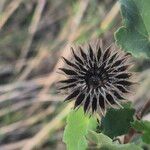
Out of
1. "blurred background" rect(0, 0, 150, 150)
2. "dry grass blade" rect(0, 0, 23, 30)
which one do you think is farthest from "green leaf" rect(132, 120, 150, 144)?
"dry grass blade" rect(0, 0, 23, 30)

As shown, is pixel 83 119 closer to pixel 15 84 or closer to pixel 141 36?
pixel 141 36

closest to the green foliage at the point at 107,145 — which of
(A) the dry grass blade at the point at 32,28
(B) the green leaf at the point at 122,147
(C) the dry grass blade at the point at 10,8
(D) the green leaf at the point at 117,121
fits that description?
(B) the green leaf at the point at 122,147

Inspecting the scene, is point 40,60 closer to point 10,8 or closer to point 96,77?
point 10,8

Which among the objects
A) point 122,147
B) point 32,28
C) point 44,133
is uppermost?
point 32,28

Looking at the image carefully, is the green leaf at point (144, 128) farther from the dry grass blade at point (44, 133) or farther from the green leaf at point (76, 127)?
the dry grass blade at point (44, 133)

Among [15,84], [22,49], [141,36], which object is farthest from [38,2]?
[141,36]

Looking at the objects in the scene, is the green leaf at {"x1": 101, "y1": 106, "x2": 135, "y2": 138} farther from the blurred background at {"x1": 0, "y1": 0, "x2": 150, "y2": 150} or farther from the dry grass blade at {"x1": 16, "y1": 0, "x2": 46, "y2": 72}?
the dry grass blade at {"x1": 16, "y1": 0, "x2": 46, "y2": 72}

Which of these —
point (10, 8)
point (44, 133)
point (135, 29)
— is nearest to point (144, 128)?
point (135, 29)

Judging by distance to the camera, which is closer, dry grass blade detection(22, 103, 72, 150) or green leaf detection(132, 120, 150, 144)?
green leaf detection(132, 120, 150, 144)
